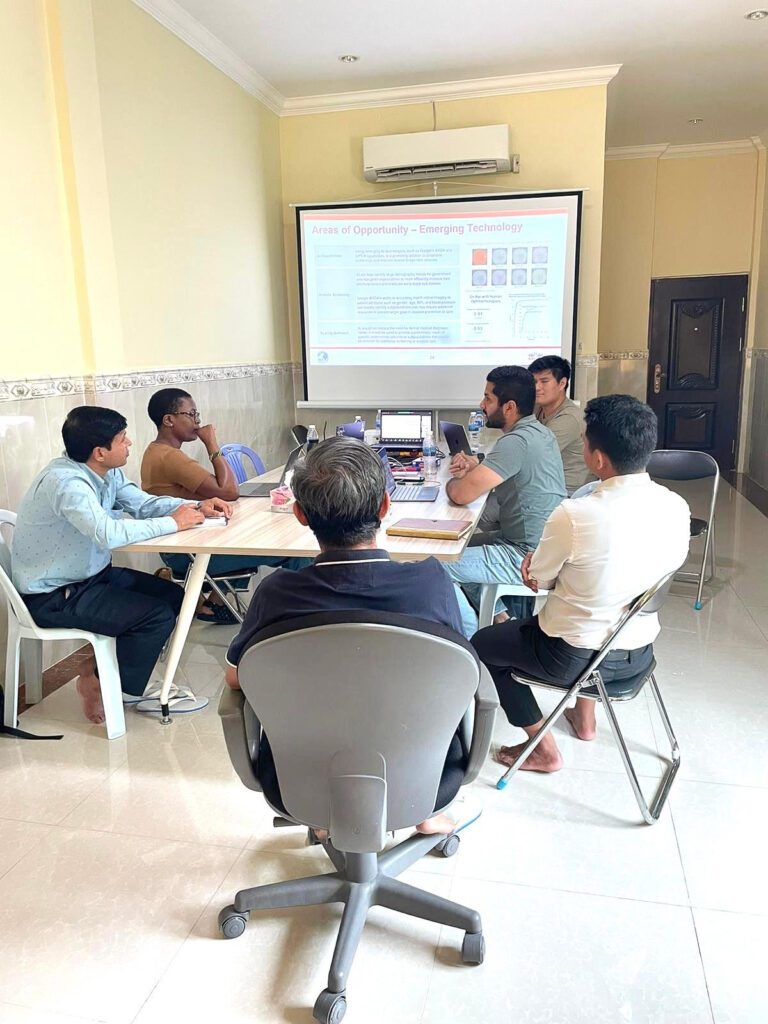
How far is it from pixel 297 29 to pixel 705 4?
223 centimetres

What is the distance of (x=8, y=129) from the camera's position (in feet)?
9.26

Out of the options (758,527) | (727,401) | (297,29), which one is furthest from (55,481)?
(727,401)

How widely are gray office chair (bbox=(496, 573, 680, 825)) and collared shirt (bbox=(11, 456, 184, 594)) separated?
1.38 m

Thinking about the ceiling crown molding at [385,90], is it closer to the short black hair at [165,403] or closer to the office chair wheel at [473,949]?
the short black hair at [165,403]

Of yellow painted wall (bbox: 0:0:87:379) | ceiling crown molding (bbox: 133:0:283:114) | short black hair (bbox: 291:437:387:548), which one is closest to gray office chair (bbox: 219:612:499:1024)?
short black hair (bbox: 291:437:387:548)

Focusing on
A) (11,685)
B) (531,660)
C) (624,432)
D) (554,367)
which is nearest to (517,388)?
(624,432)

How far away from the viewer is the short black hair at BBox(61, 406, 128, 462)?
8.07ft

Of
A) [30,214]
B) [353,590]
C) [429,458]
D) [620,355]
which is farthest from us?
[620,355]

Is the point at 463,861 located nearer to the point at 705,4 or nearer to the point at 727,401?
the point at 705,4

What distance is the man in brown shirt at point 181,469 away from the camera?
3107 mm

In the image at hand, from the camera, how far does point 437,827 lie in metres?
1.96

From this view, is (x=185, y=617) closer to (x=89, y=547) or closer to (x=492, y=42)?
(x=89, y=547)

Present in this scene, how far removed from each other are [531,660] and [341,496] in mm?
1033

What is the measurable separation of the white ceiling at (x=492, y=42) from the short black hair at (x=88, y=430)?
8.03 feet
